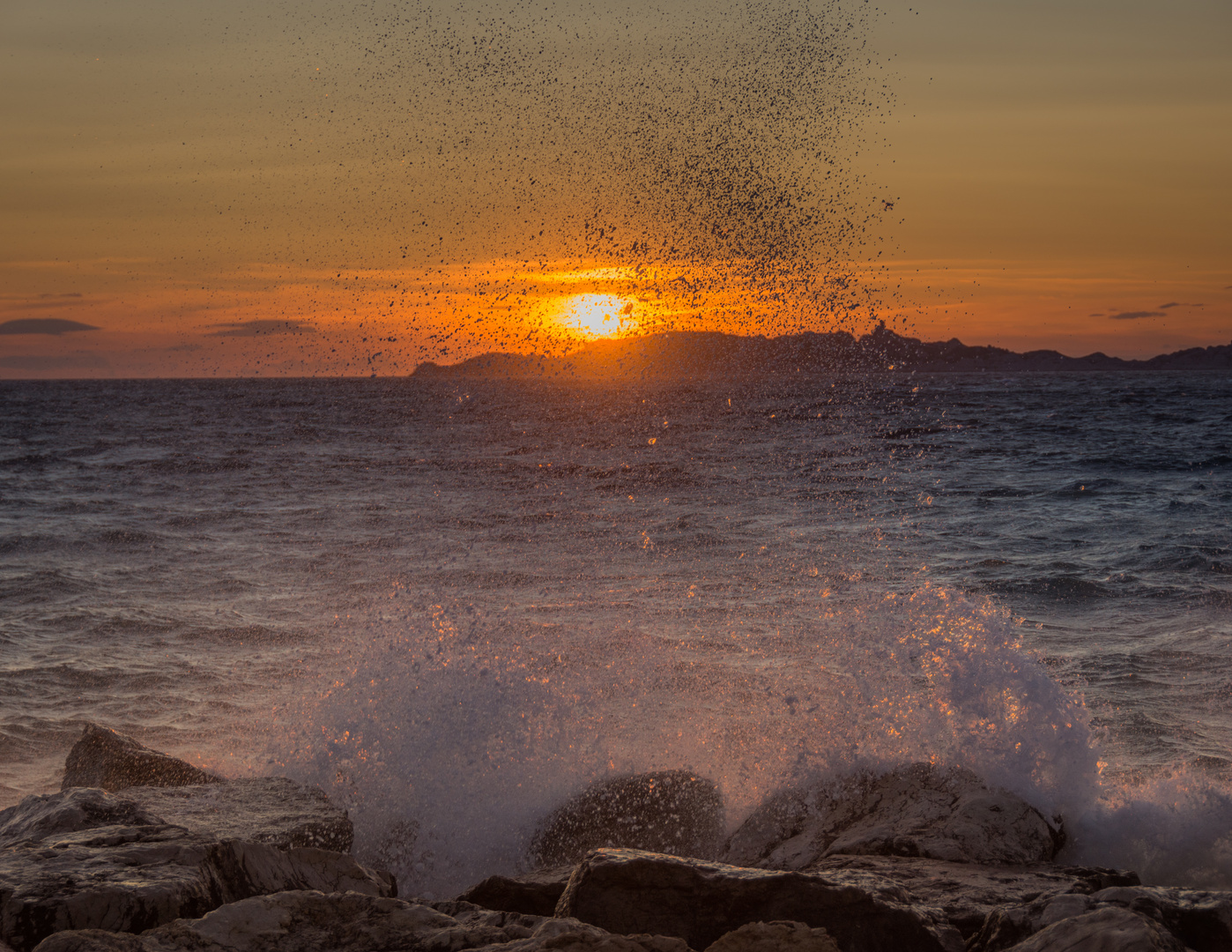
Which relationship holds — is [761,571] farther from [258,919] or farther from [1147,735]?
[258,919]

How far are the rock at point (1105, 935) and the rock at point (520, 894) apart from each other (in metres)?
1.90

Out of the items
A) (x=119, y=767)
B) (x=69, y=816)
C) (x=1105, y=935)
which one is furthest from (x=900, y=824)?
(x=119, y=767)

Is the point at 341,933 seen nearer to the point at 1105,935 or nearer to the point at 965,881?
the point at 1105,935

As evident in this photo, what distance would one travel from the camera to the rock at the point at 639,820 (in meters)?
5.49

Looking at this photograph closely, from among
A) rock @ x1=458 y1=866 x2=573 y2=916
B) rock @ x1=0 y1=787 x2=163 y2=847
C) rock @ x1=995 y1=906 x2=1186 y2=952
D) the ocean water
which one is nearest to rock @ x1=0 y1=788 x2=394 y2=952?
rock @ x1=0 y1=787 x2=163 y2=847

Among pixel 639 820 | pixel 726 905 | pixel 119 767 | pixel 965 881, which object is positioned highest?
pixel 726 905

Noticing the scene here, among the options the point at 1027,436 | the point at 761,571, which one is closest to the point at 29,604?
the point at 761,571

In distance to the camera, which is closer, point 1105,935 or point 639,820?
point 1105,935

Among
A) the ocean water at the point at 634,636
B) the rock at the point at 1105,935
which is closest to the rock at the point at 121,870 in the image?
the ocean water at the point at 634,636

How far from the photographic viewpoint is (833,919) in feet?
11.7

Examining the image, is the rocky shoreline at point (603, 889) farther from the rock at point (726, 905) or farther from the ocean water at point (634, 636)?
the ocean water at point (634, 636)

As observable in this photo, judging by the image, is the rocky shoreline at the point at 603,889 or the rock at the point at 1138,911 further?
the rock at the point at 1138,911

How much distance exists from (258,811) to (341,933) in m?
2.02

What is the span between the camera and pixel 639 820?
5539mm
